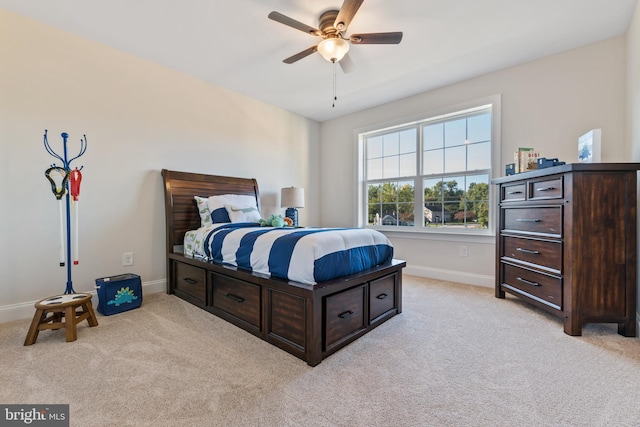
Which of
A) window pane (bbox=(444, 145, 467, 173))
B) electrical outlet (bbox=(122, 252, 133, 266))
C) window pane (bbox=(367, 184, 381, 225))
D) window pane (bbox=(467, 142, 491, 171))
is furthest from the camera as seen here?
window pane (bbox=(367, 184, 381, 225))

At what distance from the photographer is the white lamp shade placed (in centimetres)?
399

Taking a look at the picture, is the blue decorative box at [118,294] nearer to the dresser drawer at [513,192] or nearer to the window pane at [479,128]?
the dresser drawer at [513,192]

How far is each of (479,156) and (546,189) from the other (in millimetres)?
1269

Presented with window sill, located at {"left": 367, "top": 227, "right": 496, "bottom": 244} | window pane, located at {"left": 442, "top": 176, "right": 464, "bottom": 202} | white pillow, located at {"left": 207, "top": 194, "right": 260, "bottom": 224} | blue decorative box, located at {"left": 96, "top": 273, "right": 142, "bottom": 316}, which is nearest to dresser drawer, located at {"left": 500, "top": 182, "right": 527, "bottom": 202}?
window sill, located at {"left": 367, "top": 227, "right": 496, "bottom": 244}

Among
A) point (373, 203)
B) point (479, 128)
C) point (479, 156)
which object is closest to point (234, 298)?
point (373, 203)

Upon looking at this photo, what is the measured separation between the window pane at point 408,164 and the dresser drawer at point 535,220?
1.45 metres

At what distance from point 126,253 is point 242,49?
2362mm

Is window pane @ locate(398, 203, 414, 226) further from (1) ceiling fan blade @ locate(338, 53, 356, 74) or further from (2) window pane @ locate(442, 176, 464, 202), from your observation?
(1) ceiling fan blade @ locate(338, 53, 356, 74)

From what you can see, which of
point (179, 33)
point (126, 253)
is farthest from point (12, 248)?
point (179, 33)

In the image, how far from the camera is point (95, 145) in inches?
104

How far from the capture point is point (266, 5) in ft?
6.97

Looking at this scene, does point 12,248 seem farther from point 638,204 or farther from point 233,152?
point 638,204

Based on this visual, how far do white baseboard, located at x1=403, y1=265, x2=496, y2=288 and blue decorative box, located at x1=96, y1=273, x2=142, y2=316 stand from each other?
10.4 ft

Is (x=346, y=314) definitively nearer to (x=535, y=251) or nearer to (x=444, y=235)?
(x=535, y=251)
